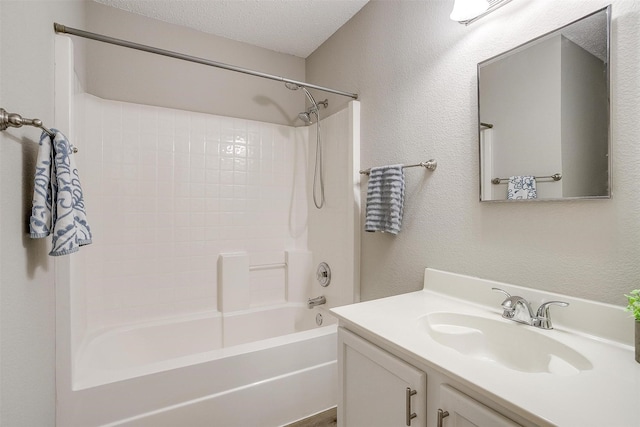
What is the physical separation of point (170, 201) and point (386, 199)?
1.52 metres

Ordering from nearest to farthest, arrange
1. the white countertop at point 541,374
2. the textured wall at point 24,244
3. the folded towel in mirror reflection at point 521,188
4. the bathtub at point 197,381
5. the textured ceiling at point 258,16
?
the white countertop at point 541,374, the textured wall at point 24,244, the folded towel in mirror reflection at point 521,188, the bathtub at point 197,381, the textured ceiling at point 258,16

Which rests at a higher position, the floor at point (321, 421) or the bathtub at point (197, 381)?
the bathtub at point (197, 381)

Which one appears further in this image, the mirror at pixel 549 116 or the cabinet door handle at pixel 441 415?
the mirror at pixel 549 116

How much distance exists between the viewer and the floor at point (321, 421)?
1561 mm

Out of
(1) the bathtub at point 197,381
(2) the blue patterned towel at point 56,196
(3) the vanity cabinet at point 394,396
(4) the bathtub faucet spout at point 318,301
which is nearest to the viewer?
(3) the vanity cabinet at point 394,396

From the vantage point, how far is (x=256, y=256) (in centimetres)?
241

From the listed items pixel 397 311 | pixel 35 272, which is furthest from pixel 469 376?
pixel 35 272

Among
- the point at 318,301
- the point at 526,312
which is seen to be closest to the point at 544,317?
the point at 526,312

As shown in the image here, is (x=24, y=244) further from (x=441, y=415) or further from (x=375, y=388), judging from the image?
(x=441, y=415)

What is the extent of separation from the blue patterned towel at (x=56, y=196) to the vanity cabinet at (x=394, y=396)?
1.00m

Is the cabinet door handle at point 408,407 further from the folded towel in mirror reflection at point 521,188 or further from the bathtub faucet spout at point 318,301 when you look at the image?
the bathtub faucet spout at point 318,301

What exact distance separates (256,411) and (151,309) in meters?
1.09

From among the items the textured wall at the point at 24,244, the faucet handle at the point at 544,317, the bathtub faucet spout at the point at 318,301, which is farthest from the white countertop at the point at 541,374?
the bathtub faucet spout at the point at 318,301

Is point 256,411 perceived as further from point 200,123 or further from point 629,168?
point 200,123
